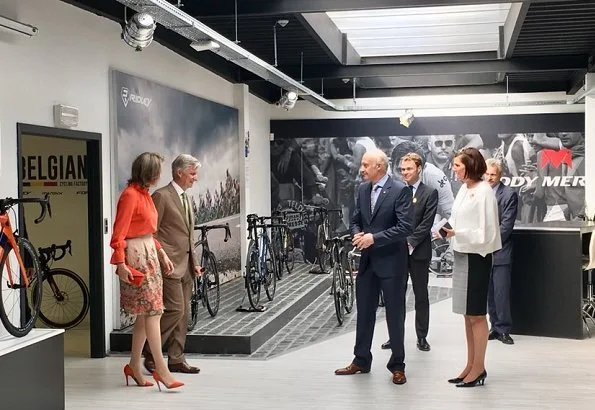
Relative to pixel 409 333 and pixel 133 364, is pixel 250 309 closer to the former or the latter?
pixel 409 333

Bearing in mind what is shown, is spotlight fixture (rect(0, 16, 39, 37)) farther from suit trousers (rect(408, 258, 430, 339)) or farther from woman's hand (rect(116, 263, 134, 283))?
suit trousers (rect(408, 258, 430, 339))

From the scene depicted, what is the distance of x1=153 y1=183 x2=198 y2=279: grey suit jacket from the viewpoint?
5672mm

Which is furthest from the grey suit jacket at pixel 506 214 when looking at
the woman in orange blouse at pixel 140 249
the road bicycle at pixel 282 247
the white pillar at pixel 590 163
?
the road bicycle at pixel 282 247

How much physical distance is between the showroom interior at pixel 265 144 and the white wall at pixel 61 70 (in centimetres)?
2

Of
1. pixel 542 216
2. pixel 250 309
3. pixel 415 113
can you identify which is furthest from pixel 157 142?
pixel 542 216

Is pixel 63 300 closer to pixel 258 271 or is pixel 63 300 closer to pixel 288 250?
pixel 258 271

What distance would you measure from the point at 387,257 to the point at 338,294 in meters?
2.71

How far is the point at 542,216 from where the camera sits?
14.0 m

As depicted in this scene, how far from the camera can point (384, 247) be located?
5707 millimetres

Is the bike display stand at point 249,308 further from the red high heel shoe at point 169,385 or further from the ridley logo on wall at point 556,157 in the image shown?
the ridley logo on wall at point 556,157

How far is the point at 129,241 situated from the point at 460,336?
12.4 ft

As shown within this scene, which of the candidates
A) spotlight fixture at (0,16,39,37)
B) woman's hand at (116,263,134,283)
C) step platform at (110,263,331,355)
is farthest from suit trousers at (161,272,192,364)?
spotlight fixture at (0,16,39,37)

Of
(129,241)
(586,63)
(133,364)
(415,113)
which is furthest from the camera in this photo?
(415,113)

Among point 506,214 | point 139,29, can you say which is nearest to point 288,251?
point 506,214
